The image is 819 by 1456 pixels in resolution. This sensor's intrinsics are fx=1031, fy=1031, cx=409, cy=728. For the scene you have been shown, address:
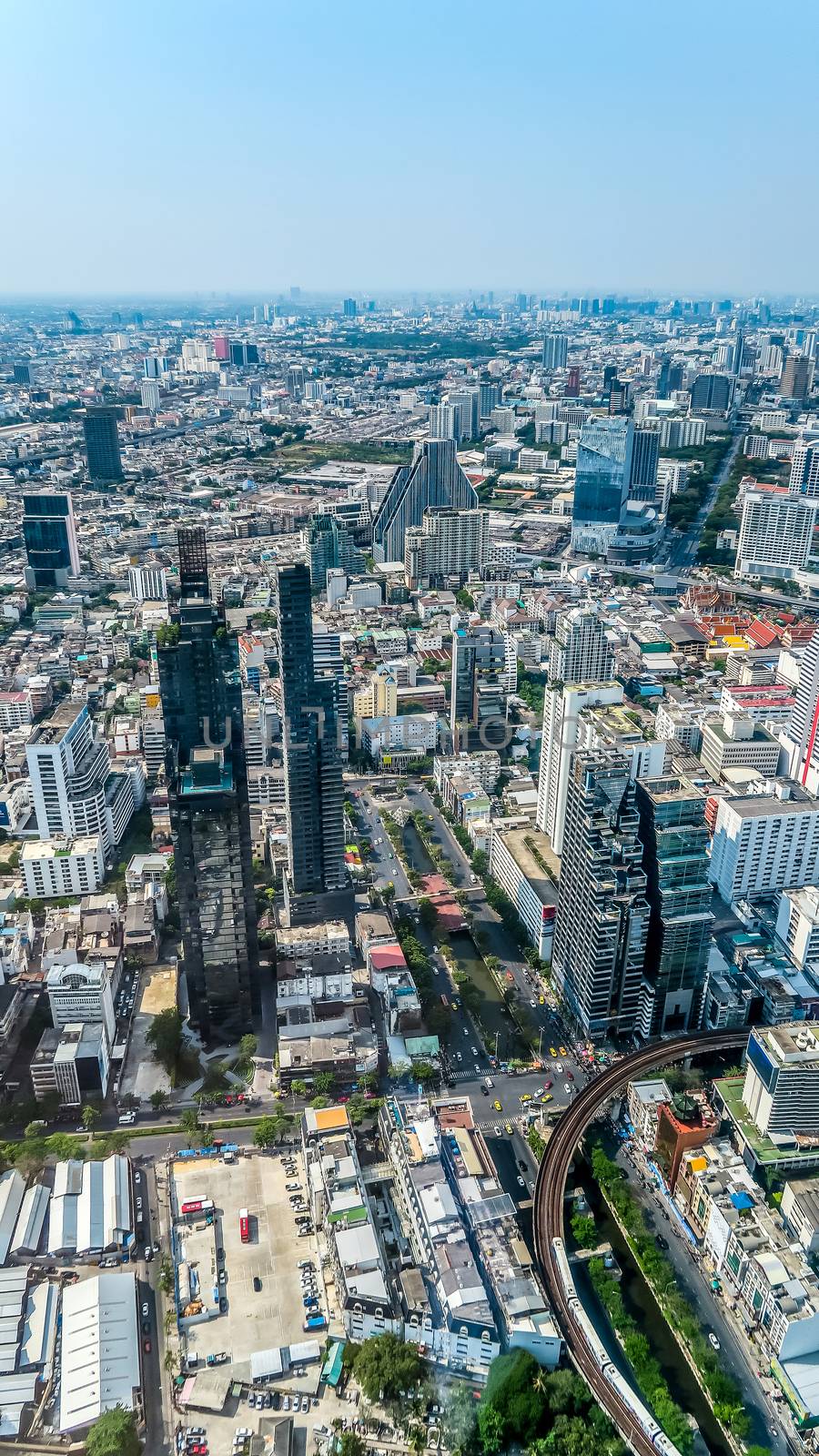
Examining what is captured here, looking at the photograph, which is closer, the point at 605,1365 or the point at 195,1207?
the point at 605,1365

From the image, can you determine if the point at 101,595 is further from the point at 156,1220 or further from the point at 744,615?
the point at 156,1220

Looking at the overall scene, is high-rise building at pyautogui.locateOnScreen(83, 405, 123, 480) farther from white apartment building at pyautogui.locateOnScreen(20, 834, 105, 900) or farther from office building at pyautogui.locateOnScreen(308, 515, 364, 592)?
white apartment building at pyautogui.locateOnScreen(20, 834, 105, 900)

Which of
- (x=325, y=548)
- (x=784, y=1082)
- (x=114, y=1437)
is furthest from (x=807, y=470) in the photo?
(x=114, y=1437)

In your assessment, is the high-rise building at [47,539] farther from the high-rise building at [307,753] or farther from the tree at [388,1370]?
the tree at [388,1370]

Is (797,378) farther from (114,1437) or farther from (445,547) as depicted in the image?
(114,1437)

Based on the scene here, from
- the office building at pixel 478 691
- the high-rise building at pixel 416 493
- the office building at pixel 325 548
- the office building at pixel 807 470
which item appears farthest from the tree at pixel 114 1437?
the office building at pixel 807 470

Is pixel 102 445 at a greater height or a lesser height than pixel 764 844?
greater

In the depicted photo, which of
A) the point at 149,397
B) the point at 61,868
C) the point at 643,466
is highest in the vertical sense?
the point at 149,397

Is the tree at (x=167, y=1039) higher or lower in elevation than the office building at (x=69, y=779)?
lower
